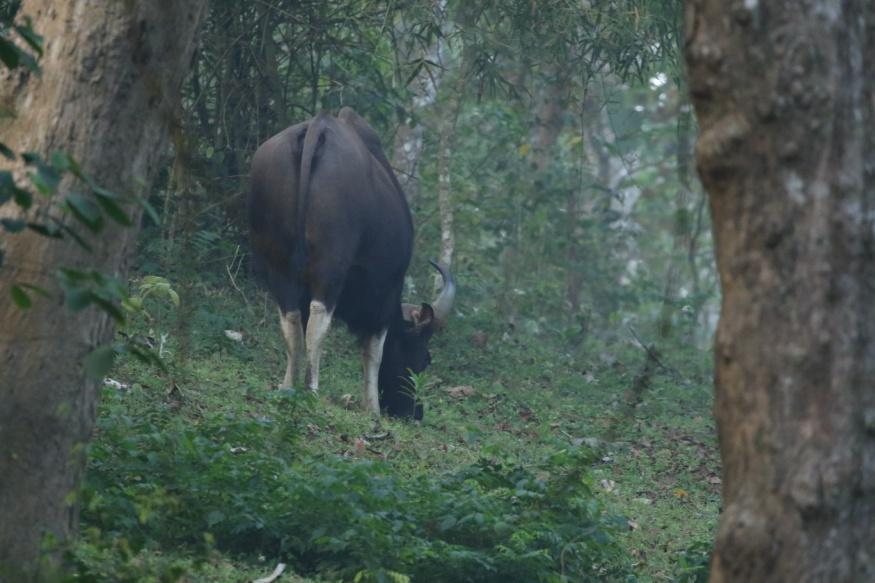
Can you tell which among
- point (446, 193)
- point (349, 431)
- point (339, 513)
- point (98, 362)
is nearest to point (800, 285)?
point (98, 362)

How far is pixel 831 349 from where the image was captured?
2.97 m

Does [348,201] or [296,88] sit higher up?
[296,88]

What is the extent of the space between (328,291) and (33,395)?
16.5 feet

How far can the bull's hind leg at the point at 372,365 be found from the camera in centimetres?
943

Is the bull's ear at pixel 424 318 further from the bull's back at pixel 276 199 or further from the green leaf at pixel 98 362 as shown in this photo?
the green leaf at pixel 98 362

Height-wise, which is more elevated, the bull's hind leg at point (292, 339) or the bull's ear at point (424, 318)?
the bull's ear at point (424, 318)

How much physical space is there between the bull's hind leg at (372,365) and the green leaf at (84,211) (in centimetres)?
632

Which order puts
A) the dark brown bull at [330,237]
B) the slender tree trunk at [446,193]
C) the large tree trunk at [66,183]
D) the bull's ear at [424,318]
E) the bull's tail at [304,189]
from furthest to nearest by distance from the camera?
the slender tree trunk at [446,193] → the bull's ear at [424,318] → the dark brown bull at [330,237] → the bull's tail at [304,189] → the large tree trunk at [66,183]

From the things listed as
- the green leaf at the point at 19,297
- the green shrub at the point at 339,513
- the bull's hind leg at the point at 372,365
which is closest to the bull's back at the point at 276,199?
the bull's hind leg at the point at 372,365

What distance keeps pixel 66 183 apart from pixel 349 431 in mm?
4065

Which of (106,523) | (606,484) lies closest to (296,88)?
(606,484)

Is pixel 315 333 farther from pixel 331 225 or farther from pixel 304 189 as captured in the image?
pixel 304 189

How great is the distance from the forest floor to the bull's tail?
0.86m

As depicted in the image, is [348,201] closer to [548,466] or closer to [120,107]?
[548,466]
